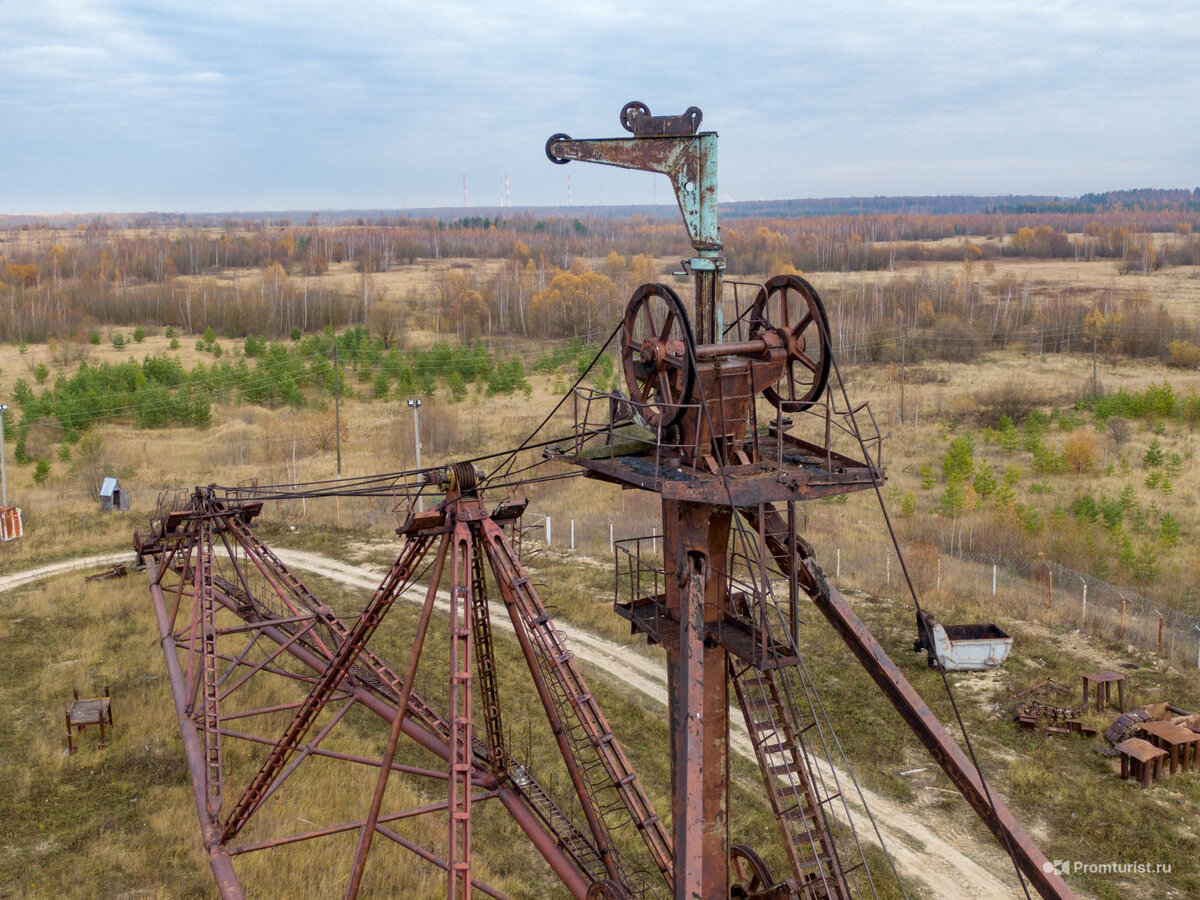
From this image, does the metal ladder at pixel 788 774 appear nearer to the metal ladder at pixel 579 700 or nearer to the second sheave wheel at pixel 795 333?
the metal ladder at pixel 579 700

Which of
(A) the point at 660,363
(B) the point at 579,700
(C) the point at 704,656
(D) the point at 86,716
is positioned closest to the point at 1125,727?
(B) the point at 579,700

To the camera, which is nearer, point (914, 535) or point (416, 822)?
point (416, 822)

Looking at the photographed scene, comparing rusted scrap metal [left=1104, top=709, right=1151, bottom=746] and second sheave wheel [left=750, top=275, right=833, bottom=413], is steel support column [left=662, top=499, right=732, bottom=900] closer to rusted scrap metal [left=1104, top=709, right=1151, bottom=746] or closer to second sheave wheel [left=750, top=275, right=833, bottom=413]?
second sheave wheel [left=750, top=275, right=833, bottom=413]

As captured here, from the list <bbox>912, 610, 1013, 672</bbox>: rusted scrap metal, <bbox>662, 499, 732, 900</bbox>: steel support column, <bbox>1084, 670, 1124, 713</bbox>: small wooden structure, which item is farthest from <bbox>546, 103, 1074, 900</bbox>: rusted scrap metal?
<bbox>912, 610, 1013, 672</bbox>: rusted scrap metal

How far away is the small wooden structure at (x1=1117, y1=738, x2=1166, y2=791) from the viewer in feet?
58.5

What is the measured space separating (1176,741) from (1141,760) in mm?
1033

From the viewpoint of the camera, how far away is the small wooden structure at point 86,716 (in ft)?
66.5

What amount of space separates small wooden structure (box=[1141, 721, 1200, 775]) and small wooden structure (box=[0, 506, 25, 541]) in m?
35.4

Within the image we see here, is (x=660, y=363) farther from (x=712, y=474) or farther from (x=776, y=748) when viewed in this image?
(x=776, y=748)

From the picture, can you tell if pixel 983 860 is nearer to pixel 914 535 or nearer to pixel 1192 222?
pixel 914 535

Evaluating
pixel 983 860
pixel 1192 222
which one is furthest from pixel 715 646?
pixel 1192 222

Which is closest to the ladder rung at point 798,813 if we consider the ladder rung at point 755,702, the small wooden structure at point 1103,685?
the ladder rung at point 755,702

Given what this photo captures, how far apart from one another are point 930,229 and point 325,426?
5714 inches

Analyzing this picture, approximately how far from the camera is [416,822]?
17844 millimetres
